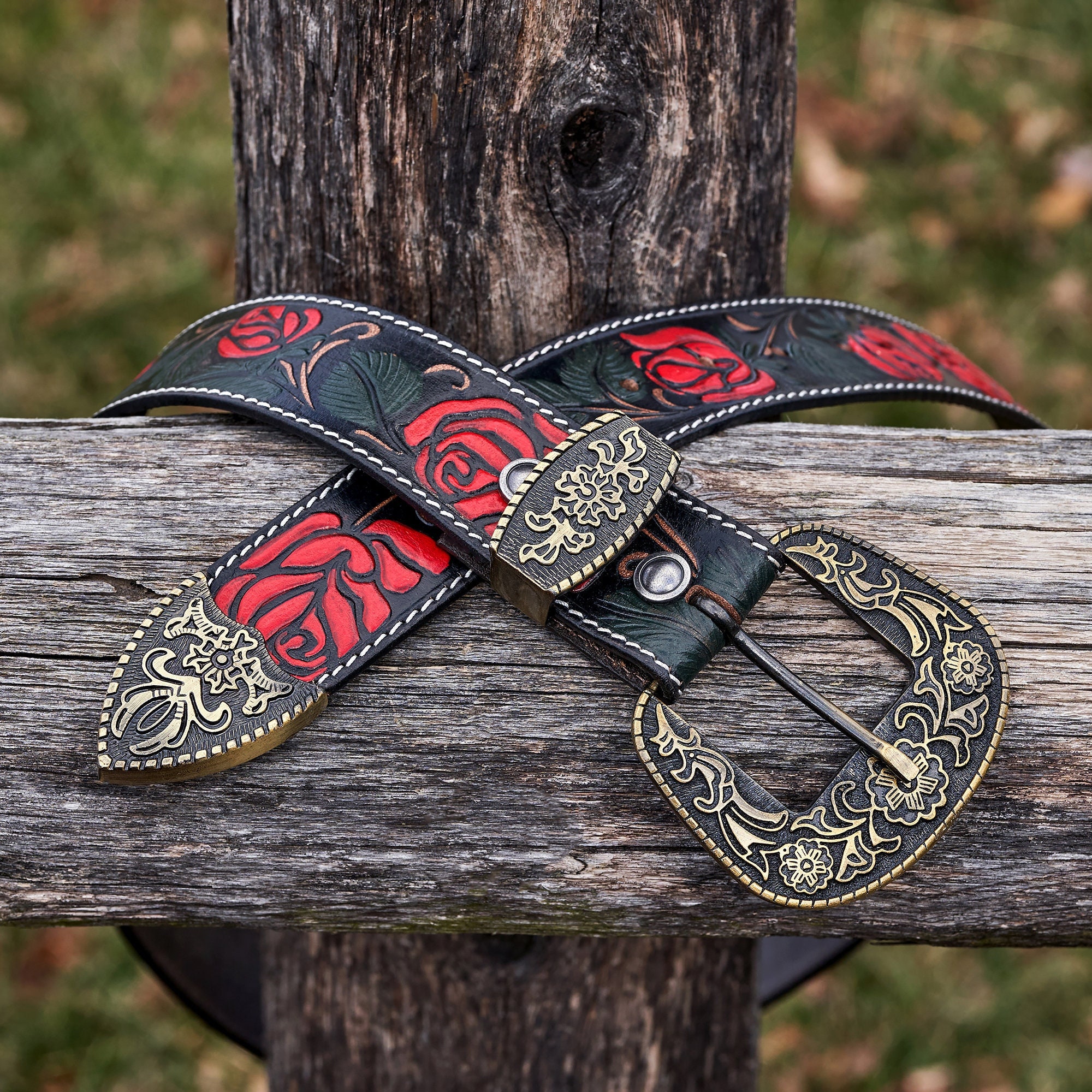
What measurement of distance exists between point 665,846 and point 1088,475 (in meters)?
0.73

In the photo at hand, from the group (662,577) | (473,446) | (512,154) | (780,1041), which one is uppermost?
(512,154)

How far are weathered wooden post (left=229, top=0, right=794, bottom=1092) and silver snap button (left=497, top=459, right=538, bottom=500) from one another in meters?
0.38

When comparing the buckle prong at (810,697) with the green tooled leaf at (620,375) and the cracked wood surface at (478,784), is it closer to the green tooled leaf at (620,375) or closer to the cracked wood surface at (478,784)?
the cracked wood surface at (478,784)

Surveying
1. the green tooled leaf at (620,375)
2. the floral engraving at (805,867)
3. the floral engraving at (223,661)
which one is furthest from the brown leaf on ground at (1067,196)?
the floral engraving at (223,661)

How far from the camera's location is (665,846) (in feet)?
3.96

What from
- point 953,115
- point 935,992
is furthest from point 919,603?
point 953,115

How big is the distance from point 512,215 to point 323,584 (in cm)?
58

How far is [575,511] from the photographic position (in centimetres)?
115

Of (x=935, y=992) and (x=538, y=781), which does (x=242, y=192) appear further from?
(x=935, y=992)

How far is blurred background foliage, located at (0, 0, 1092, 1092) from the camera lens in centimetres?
304

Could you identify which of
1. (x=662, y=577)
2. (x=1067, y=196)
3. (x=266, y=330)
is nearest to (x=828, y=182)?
(x=1067, y=196)

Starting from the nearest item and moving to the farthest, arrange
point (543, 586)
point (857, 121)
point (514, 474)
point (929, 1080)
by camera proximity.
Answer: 1. point (543, 586)
2. point (514, 474)
3. point (929, 1080)
4. point (857, 121)

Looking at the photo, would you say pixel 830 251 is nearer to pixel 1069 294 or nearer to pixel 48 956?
pixel 1069 294

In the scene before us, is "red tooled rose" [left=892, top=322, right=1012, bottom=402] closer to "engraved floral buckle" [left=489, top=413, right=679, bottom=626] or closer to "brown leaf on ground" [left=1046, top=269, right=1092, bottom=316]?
"engraved floral buckle" [left=489, top=413, right=679, bottom=626]
